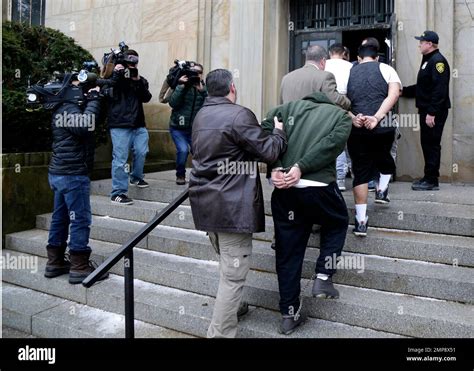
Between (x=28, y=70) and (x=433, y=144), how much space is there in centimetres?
557

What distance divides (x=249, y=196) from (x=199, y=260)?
5.51 ft

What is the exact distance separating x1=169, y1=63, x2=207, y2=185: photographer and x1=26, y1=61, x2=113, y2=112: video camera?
1843 millimetres

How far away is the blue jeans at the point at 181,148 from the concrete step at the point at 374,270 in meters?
1.53

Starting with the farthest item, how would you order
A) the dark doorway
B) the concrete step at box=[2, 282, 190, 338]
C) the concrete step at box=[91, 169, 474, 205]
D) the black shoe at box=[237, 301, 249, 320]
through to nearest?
the dark doorway < the concrete step at box=[91, 169, 474, 205] < the concrete step at box=[2, 282, 190, 338] < the black shoe at box=[237, 301, 249, 320]

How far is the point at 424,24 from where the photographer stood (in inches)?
257

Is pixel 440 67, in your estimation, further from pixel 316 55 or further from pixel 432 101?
pixel 316 55

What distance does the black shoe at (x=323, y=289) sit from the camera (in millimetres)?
3457

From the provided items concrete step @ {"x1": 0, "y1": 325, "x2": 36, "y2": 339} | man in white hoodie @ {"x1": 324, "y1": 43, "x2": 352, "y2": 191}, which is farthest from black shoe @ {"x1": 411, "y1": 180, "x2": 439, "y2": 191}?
concrete step @ {"x1": 0, "y1": 325, "x2": 36, "y2": 339}

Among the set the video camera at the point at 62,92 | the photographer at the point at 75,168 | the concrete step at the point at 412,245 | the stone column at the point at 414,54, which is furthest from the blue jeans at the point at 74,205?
the stone column at the point at 414,54

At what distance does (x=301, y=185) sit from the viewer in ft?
10.7

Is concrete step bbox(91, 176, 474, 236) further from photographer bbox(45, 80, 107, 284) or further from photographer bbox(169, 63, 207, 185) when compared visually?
photographer bbox(45, 80, 107, 284)

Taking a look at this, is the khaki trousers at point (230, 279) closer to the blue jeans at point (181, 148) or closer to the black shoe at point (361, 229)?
the black shoe at point (361, 229)

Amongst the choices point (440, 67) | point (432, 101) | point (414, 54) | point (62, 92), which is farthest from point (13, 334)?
point (414, 54)

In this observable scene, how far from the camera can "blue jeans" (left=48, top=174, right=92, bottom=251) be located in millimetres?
4309
